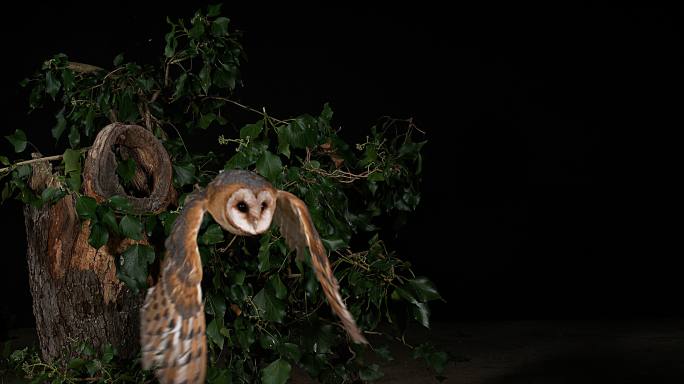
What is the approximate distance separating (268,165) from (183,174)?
9.9 inches

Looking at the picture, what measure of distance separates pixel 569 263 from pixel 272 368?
7.73 ft

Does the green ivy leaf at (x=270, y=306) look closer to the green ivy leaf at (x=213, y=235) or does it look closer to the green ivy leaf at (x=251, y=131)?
the green ivy leaf at (x=213, y=235)

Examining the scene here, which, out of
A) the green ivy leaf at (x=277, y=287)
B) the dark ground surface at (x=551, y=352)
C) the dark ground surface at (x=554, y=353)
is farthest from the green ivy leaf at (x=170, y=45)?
the dark ground surface at (x=554, y=353)

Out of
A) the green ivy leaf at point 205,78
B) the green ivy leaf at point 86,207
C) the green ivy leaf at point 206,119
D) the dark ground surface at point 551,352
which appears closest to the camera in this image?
the green ivy leaf at point 86,207

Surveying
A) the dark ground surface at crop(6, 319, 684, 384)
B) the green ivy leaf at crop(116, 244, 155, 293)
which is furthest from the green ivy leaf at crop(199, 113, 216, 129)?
the dark ground surface at crop(6, 319, 684, 384)

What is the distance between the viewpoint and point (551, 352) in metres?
3.22

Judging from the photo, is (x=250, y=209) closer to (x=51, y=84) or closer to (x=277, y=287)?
(x=277, y=287)

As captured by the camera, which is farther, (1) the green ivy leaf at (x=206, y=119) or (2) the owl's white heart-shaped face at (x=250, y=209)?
(1) the green ivy leaf at (x=206, y=119)

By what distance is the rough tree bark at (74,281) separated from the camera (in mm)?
1732

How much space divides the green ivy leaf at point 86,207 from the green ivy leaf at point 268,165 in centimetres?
30

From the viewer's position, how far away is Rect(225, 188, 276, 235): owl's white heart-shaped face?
803 mm

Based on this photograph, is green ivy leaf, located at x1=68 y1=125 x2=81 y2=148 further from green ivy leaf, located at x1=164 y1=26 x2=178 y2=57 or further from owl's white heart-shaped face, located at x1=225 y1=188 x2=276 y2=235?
owl's white heart-shaped face, located at x1=225 y1=188 x2=276 y2=235

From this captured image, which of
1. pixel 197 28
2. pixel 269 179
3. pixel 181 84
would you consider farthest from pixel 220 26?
pixel 269 179

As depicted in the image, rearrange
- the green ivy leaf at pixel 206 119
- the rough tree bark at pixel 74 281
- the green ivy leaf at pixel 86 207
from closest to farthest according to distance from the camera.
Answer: the green ivy leaf at pixel 86 207, the rough tree bark at pixel 74 281, the green ivy leaf at pixel 206 119
